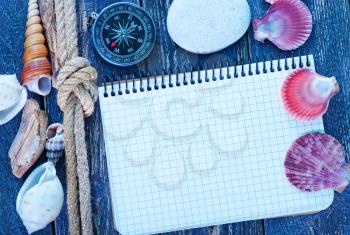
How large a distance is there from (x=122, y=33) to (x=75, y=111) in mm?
135

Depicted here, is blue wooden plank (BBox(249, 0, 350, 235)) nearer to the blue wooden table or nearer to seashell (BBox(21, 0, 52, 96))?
the blue wooden table

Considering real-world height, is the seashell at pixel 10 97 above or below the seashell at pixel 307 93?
above

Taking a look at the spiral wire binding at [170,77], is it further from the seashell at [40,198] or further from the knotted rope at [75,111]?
the seashell at [40,198]

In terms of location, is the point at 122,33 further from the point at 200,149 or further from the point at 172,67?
the point at 200,149

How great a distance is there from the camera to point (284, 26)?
0.85 m

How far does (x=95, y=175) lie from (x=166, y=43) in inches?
9.0

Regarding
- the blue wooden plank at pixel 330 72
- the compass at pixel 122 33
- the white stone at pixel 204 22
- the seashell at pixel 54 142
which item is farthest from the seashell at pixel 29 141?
the blue wooden plank at pixel 330 72

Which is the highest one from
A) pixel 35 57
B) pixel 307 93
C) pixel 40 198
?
pixel 35 57

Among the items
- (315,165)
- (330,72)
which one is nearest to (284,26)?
(330,72)

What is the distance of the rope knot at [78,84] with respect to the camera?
0.81 m

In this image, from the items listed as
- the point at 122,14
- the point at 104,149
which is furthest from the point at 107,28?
the point at 104,149

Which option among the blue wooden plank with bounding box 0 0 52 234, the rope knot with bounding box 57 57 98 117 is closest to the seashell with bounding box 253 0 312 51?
the rope knot with bounding box 57 57 98 117

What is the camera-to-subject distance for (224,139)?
2.75 feet

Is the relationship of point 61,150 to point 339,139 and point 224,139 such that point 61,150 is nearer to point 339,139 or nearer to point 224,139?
point 224,139
